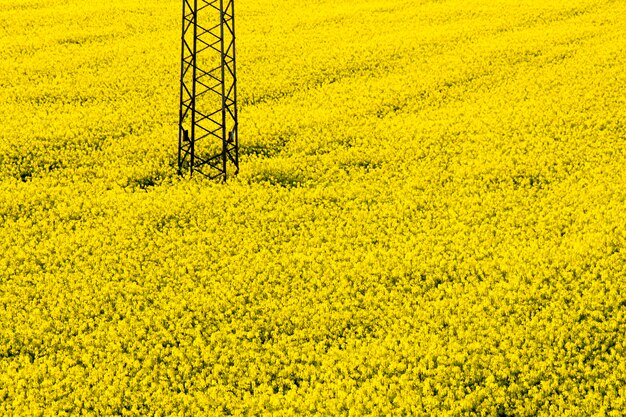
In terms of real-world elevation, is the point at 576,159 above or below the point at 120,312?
above

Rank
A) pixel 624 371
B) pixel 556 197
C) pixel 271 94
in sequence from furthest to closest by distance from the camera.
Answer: pixel 271 94 → pixel 556 197 → pixel 624 371

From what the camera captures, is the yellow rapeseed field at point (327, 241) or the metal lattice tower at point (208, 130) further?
the metal lattice tower at point (208, 130)

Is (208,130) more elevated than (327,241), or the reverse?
(208,130)

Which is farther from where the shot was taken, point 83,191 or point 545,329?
point 83,191

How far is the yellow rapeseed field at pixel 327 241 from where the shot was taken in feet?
28.5

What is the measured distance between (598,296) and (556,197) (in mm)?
3990

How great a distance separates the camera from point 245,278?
11.1 meters

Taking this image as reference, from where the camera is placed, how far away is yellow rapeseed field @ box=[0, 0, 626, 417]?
8.70m

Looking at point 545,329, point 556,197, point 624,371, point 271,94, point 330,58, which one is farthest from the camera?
point 330,58

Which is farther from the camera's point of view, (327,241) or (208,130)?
(208,130)

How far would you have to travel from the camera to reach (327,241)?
40.5 feet

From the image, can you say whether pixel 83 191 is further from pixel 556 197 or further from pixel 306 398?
pixel 556 197

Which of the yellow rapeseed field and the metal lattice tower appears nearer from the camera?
the yellow rapeseed field

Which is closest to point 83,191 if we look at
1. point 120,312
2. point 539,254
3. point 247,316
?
point 120,312
